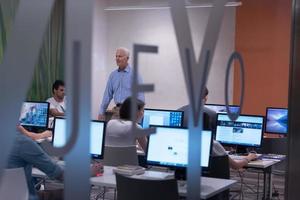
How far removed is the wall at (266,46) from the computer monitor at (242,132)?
260 cm

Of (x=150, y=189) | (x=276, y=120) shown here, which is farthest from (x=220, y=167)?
(x=276, y=120)

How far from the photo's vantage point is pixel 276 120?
5.98 meters

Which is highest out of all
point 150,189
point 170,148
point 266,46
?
point 266,46

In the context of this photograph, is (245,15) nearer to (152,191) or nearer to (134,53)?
(152,191)

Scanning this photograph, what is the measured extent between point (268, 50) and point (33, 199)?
5.40 m

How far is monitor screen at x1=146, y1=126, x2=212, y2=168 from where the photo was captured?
3.44 metres

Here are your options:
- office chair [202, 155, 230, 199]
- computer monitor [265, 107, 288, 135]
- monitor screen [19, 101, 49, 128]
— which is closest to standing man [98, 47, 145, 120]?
office chair [202, 155, 230, 199]

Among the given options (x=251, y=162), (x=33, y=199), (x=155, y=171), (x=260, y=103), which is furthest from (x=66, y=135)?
(x=260, y=103)

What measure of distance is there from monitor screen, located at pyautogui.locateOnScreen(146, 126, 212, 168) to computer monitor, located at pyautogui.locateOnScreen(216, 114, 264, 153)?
4.25ft

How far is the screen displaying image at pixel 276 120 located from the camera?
587 cm

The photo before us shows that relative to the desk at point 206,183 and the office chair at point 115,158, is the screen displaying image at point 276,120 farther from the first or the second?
the desk at point 206,183

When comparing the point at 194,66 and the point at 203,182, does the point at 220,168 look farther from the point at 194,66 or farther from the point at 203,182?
the point at 194,66

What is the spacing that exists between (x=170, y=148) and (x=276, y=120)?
8.85 feet

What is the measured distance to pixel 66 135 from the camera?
5.98 ft
